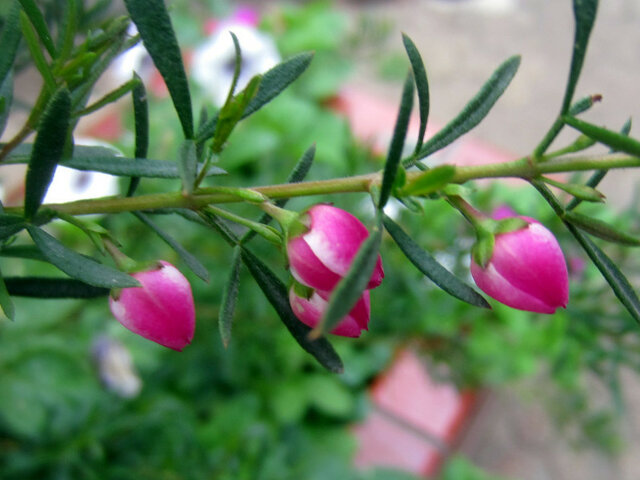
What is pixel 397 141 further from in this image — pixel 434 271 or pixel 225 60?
pixel 225 60

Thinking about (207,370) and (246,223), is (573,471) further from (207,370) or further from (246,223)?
(246,223)

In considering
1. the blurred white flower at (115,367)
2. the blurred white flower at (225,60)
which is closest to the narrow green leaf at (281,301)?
the blurred white flower at (115,367)

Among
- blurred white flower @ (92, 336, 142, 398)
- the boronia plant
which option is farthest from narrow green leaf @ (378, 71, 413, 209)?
blurred white flower @ (92, 336, 142, 398)

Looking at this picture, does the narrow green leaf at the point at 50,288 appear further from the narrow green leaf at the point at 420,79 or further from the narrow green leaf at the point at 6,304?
the narrow green leaf at the point at 420,79

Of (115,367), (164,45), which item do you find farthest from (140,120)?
(115,367)

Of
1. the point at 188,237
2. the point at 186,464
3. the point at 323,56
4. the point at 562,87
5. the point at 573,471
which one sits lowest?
the point at 573,471

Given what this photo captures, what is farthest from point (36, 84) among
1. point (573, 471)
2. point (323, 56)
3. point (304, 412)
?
point (573, 471)
